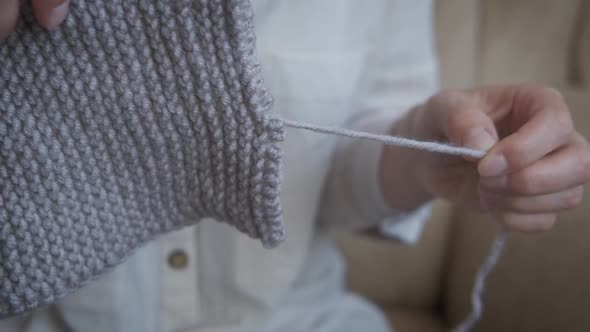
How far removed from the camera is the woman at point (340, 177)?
369 millimetres

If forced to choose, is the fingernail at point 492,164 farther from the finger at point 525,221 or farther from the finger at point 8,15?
the finger at point 8,15

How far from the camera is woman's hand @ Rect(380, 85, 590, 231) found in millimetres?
344

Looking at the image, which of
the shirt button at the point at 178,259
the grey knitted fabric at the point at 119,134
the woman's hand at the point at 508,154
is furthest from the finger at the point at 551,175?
the shirt button at the point at 178,259

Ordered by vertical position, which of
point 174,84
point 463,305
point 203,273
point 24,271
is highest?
point 174,84

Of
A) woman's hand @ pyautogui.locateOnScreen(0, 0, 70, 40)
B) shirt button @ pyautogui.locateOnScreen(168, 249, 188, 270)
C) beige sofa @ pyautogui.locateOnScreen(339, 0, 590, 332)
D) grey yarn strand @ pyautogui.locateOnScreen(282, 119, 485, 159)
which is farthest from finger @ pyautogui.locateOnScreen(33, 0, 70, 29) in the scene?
beige sofa @ pyautogui.locateOnScreen(339, 0, 590, 332)

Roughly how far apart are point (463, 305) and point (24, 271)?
0.55 meters

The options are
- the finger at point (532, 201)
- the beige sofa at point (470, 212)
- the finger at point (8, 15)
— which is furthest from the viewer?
the beige sofa at point (470, 212)

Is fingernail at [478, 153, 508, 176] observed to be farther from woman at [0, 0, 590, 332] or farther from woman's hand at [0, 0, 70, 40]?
woman's hand at [0, 0, 70, 40]

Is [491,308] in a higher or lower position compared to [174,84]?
lower

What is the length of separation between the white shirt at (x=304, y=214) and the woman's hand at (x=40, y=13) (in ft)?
0.65

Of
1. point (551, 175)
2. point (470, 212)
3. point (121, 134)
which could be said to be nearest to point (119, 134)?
point (121, 134)

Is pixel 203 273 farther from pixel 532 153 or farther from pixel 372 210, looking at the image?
pixel 532 153

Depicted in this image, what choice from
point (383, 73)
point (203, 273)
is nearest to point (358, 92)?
point (383, 73)

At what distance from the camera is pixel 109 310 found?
46 centimetres
